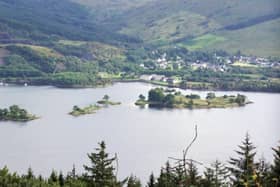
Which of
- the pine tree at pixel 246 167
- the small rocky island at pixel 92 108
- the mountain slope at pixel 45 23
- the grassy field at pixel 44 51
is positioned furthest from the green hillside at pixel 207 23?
the pine tree at pixel 246 167

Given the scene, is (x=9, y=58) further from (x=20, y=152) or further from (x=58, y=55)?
(x=20, y=152)

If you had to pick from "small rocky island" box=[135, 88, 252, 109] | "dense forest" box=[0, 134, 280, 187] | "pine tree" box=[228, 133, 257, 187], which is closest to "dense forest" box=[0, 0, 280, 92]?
"small rocky island" box=[135, 88, 252, 109]

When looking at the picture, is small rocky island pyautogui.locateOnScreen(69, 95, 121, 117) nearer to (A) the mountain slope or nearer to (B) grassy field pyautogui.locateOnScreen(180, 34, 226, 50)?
(A) the mountain slope

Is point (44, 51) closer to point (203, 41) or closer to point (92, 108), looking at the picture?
point (203, 41)

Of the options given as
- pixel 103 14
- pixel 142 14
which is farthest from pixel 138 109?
pixel 103 14

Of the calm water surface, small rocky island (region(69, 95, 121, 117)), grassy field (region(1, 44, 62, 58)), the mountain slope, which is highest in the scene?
the mountain slope

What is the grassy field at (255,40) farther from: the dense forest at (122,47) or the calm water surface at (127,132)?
the calm water surface at (127,132)
